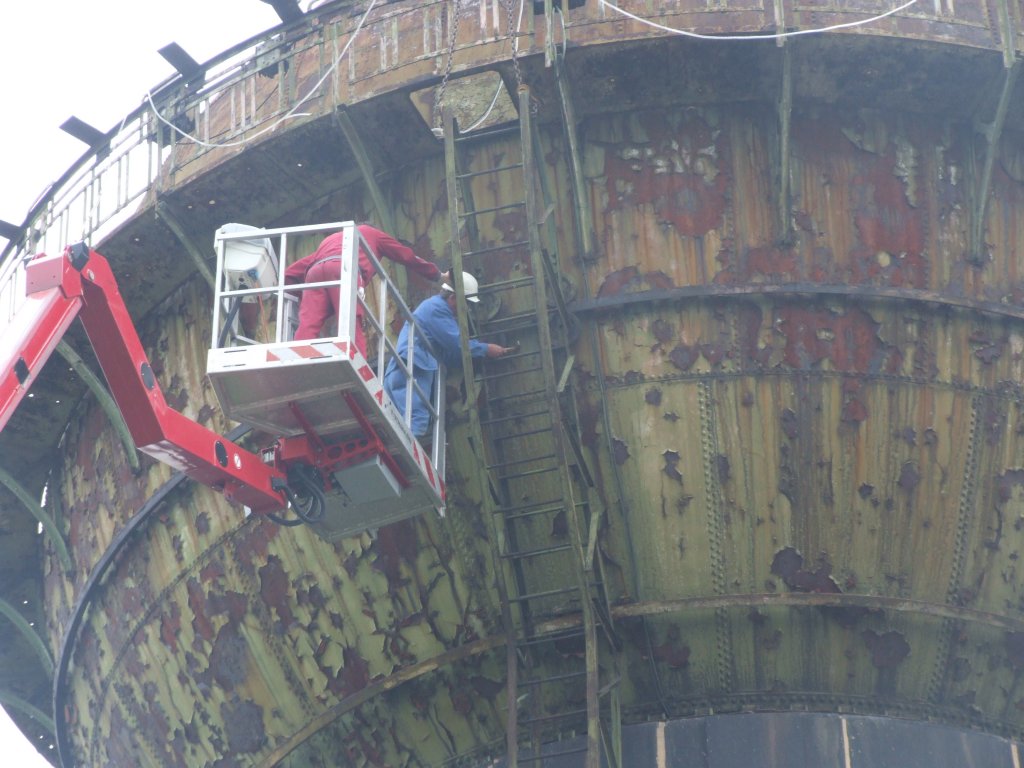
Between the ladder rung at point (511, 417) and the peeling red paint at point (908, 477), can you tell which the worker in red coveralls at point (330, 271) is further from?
the peeling red paint at point (908, 477)

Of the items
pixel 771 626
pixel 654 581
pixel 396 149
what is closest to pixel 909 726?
pixel 771 626

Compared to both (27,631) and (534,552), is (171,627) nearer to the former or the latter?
(27,631)

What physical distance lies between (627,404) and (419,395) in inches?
56.3

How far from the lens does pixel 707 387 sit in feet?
33.0

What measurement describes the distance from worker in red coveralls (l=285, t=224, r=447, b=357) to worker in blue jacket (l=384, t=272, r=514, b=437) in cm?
22

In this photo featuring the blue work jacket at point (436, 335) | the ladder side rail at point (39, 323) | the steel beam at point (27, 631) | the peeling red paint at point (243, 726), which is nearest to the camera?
the ladder side rail at point (39, 323)

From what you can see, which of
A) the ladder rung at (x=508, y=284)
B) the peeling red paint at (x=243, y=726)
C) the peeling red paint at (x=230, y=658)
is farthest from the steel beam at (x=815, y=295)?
the peeling red paint at (x=243, y=726)

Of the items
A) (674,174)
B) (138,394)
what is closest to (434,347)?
(674,174)

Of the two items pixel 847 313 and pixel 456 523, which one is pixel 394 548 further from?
pixel 847 313

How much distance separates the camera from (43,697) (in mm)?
13945

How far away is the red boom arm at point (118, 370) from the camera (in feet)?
23.5

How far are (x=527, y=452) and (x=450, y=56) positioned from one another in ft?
9.13

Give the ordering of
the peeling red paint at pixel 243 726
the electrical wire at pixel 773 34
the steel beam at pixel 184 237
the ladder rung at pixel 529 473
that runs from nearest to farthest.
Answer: the electrical wire at pixel 773 34
the ladder rung at pixel 529 473
the peeling red paint at pixel 243 726
the steel beam at pixel 184 237

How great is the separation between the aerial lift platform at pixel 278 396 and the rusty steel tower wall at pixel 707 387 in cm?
94
